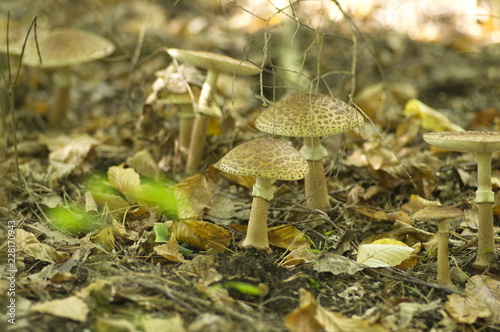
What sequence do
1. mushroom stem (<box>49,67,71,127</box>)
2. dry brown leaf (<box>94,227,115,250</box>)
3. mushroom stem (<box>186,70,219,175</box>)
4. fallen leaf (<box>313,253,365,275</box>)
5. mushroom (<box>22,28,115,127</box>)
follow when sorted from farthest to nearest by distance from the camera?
mushroom stem (<box>49,67,71,127</box>), mushroom (<box>22,28,115,127</box>), mushroom stem (<box>186,70,219,175</box>), dry brown leaf (<box>94,227,115,250</box>), fallen leaf (<box>313,253,365,275</box>)

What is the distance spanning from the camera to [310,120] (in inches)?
134

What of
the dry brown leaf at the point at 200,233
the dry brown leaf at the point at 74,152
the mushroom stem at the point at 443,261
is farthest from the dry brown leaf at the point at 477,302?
the dry brown leaf at the point at 74,152

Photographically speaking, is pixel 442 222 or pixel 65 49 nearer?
pixel 442 222

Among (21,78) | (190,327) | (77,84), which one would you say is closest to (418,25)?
(77,84)

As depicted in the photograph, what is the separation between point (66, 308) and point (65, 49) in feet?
14.4

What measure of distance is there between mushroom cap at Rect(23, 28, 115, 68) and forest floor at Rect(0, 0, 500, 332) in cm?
36

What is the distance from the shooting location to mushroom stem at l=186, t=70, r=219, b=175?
14.3ft

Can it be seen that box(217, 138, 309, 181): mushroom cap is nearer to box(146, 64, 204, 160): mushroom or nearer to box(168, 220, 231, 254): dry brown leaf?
box(168, 220, 231, 254): dry brown leaf

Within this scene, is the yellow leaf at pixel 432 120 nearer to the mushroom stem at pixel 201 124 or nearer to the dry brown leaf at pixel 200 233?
the mushroom stem at pixel 201 124

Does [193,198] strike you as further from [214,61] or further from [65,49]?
[65,49]

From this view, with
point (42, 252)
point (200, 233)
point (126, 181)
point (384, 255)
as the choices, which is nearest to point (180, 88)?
point (126, 181)

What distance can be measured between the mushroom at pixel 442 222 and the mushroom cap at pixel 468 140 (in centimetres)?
40

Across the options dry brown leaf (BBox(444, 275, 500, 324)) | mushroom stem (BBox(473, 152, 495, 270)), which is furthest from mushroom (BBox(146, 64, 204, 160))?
dry brown leaf (BBox(444, 275, 500, 324))

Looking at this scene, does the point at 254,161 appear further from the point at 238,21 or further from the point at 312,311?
the point at 238,21
